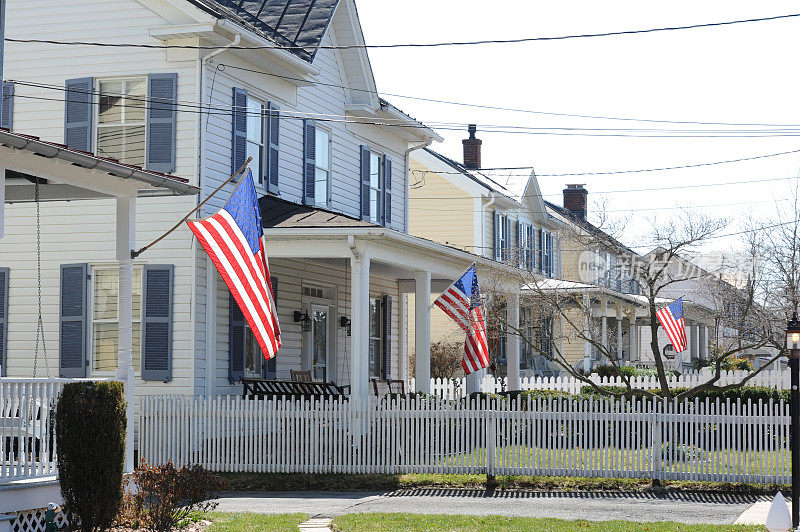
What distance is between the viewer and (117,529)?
36.6ft

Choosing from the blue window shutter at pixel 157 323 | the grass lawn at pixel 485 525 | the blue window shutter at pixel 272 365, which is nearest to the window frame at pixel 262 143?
the blue window shutter at pixel 272 365

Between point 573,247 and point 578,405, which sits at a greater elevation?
point 573,247

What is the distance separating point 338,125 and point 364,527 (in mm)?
13207

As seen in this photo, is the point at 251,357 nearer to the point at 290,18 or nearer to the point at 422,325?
the point at 422,325

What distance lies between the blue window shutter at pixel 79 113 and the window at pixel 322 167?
208 inches

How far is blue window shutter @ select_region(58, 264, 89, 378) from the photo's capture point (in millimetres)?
18625

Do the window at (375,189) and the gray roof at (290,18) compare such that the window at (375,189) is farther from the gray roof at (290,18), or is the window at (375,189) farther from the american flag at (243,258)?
the american flag at (243,258)

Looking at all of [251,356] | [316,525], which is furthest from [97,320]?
[316,525]

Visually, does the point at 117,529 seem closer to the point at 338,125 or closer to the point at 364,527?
the point at 364,527

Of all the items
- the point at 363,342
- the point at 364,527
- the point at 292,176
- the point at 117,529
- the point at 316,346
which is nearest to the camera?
the point at 117,529

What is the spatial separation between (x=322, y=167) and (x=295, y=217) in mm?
3897

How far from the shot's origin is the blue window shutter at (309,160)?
22.1m

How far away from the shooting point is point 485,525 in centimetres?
1268

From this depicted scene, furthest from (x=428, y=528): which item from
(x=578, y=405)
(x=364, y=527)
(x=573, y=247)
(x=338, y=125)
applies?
(x=573, y=247)
